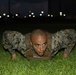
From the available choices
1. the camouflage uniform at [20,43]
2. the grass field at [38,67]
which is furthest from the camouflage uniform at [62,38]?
the grass field at [38,67]

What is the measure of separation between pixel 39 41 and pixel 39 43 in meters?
0.04

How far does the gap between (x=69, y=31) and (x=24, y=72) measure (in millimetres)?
1856

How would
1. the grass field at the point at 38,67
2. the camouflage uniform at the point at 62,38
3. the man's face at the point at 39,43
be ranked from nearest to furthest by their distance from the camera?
the grass field at the point at 38,67, the man's face at the point at 39,43, the camouflage uniform at the point at 62,38

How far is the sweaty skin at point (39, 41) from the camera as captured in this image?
6555 millimetres

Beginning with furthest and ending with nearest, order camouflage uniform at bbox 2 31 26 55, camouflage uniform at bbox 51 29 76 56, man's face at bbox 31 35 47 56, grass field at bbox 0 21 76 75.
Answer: camouflage uniform at bbox 51 29 76 56 < camouflage uniform at bbox 2 31 26 55 < man's face at bbox 31 35 47 56 < grass field at bbox 0 21 76 75

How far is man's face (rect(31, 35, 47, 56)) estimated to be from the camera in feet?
21.5

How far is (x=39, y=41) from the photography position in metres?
6.55

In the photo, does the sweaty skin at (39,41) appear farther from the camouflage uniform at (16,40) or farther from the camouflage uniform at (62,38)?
the camouflage uniform at (62,38)

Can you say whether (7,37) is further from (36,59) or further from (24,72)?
(24,72)

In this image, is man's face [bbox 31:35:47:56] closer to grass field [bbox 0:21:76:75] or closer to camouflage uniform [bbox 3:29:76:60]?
grass field [bbox 0:21:76:75]

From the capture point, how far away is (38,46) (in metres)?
6.62

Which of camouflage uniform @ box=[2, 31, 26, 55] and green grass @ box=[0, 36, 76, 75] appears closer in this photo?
green grass @ box=[0, 36, 76, 75]

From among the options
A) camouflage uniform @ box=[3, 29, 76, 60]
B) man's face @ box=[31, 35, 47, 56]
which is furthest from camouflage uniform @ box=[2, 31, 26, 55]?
man's face @ box=[31, 35, 47, 56]

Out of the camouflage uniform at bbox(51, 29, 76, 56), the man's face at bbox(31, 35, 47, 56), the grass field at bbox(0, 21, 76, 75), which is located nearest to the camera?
the grass field at bbox(0, 21, 76, 75)
